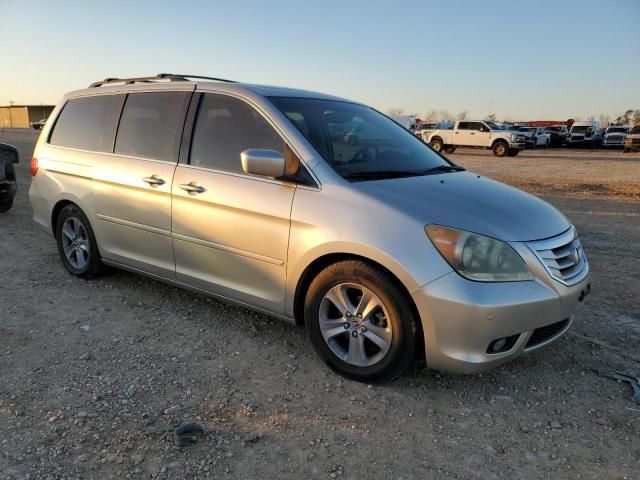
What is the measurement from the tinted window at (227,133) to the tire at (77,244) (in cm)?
161

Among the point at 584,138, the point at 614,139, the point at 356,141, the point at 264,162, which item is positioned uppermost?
the point at 356,141

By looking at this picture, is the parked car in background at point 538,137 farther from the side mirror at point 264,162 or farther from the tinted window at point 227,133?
the side mirror at point 264,162

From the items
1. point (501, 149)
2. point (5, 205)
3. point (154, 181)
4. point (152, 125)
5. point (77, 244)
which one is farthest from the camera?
point (501, 149)

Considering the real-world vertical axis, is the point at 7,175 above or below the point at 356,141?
below

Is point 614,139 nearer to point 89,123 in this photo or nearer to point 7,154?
point 7,154

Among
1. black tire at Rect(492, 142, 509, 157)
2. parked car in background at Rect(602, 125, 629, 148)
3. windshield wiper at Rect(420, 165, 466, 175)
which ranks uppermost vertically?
windshield wiper at Rect(420, 165, 466, 175)

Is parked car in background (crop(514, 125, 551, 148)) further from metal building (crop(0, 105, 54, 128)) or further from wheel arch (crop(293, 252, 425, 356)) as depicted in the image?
metal building (crop(0, 105, 54, 128))

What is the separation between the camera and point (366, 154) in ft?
A: 11.7

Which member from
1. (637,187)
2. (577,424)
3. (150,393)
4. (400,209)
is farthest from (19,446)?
(637,187)

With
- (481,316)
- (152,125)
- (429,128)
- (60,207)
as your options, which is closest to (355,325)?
(481,316)

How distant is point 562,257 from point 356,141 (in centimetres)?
159

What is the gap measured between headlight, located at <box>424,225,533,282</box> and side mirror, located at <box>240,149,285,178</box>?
3.32 ft

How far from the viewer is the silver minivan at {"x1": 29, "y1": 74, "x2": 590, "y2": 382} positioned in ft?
9.02

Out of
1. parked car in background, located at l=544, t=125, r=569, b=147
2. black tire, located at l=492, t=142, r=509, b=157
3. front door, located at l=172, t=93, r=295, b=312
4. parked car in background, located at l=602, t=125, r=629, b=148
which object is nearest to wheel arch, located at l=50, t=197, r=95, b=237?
front door, located at l=172, t=93, r=295, b=312
